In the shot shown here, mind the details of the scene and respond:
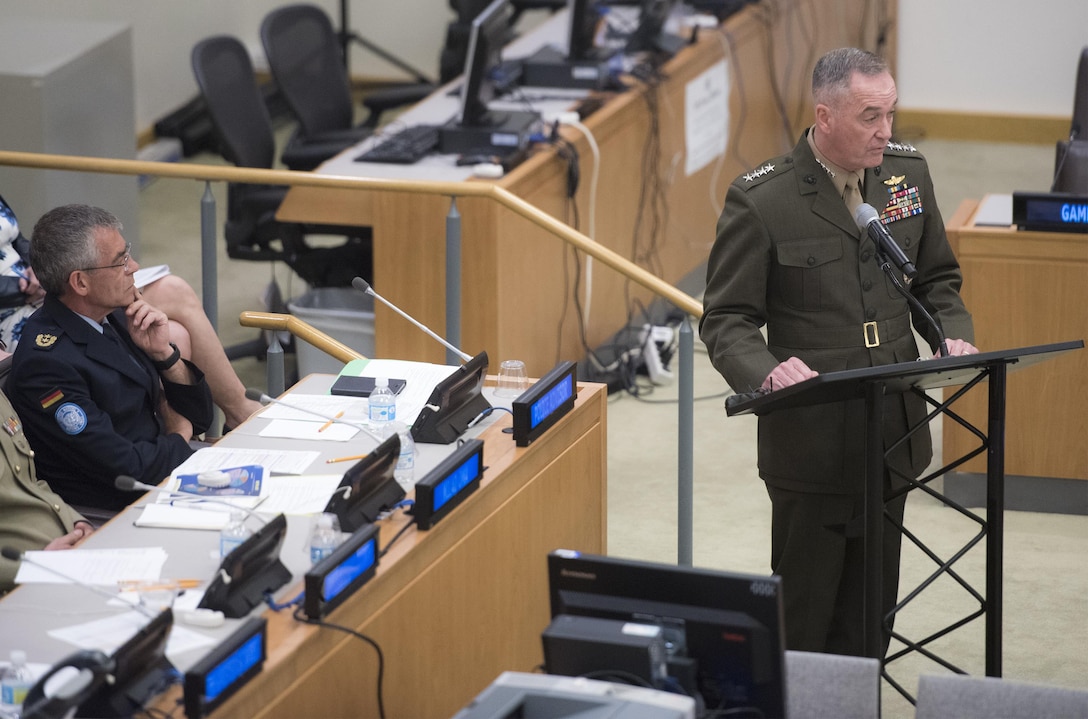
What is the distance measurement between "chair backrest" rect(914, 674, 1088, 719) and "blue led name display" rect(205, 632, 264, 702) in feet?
3.07

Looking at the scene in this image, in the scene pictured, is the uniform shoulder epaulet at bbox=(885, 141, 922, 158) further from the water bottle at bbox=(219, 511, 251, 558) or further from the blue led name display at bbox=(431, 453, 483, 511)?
→ the water bottle at bbox=(219, 511, 251, 558)

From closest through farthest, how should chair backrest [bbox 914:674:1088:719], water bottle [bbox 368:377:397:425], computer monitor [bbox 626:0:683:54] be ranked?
chair backrest [bbox 914:674:1088:719]
water bottle [bbox 368:377:397:425]
computer monitor [bbox 626:0:683:54]

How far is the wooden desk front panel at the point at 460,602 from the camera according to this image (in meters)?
2.36

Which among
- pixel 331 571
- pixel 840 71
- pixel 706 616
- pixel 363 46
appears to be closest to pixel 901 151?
pixel 840 71

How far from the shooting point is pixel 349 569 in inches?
95.0

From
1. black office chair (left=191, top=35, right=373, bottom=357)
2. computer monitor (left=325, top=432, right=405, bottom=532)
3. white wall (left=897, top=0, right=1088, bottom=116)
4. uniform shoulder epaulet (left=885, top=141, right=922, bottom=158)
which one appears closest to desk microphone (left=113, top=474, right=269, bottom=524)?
computer monitor (left=325, top=432, right=405, bottom=532)

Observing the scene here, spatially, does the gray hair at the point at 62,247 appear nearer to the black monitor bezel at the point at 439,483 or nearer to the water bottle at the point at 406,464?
the water bottle at the point at 406,464

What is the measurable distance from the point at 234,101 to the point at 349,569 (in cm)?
344

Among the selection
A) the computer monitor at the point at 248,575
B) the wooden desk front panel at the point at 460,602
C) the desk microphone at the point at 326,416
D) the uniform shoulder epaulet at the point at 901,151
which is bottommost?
the wooden desk front panel at the point at 460,602

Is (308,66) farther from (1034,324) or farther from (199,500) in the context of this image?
(199,500)

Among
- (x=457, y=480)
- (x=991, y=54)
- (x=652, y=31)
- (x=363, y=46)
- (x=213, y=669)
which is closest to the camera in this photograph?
(x=213, y=669)

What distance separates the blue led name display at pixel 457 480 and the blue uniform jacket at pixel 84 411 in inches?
32.7

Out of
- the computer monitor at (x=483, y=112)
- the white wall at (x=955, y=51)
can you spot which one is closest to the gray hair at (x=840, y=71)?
the computer monitor at (x=483, y=112)

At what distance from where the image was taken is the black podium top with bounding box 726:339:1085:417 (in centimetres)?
247
